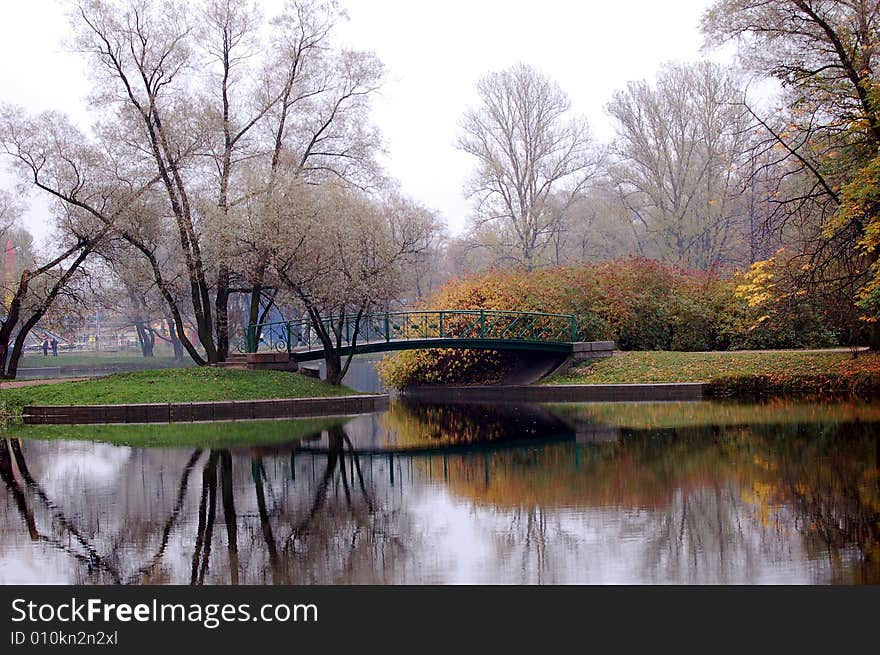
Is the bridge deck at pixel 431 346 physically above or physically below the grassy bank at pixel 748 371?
above

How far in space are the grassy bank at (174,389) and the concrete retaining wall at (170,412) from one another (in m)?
0.47

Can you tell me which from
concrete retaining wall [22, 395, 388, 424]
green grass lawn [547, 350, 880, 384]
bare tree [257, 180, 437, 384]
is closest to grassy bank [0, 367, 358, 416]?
concrete retaining wall [22, 395, 388, 424]

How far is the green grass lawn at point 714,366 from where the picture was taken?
25578 millimetres

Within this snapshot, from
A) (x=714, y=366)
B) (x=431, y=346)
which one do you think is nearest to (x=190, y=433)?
(x=431, y=346)

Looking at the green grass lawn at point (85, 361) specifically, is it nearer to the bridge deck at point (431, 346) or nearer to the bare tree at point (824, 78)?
the bridge deck at point (431, 346)

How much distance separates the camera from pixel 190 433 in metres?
19.1

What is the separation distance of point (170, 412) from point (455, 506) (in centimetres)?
1279

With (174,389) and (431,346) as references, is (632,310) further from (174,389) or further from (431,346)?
(174,389)

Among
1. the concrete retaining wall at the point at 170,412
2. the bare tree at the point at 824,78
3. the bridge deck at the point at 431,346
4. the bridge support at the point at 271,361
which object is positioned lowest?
the concrete retaining wall at the point at 170,412

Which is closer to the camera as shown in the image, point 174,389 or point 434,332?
point 174,389

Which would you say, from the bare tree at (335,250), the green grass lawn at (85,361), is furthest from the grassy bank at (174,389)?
the green grass lawn at (85,361)
